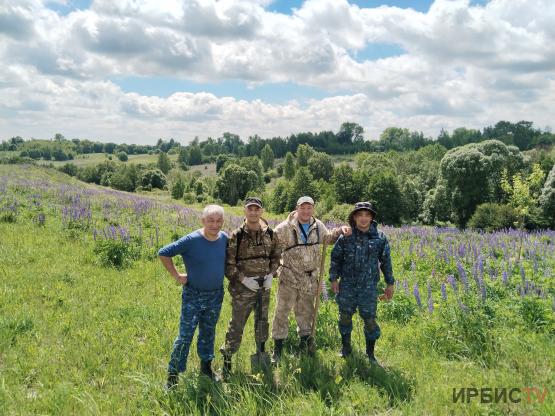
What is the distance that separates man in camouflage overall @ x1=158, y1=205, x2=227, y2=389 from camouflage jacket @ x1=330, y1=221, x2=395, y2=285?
1.82 m

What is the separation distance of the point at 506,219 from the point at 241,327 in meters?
27.9

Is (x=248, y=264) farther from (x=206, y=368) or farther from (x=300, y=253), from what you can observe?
(x=206, y=368)

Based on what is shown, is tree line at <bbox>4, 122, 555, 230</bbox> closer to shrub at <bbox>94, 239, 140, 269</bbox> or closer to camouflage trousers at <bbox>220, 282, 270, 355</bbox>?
camouflage trousers at <bbox>220, 282, 270, 355</bbox>

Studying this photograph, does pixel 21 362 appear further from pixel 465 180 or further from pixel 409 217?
pixel 409 217

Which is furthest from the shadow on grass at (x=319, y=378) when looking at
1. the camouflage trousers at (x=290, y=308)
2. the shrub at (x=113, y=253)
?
the shrub at (x=113, y=253)

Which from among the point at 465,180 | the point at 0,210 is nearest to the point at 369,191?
the point at 465,180

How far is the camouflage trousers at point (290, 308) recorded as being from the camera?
5.88 m

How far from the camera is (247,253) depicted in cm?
534

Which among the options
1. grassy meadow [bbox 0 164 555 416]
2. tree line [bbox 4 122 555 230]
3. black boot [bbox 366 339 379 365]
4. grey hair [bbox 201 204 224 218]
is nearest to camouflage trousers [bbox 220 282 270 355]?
grassy meadow [bbox 0 164 555 416]

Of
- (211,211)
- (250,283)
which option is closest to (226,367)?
(250,283)

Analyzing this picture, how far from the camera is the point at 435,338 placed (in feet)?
19.2

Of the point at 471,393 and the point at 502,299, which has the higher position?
the point at 502,299

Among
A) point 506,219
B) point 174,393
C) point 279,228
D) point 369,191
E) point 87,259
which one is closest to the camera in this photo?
point 174,393

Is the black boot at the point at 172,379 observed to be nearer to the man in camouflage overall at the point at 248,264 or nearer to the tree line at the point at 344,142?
the man in camouflage overall at the point at 248,264
